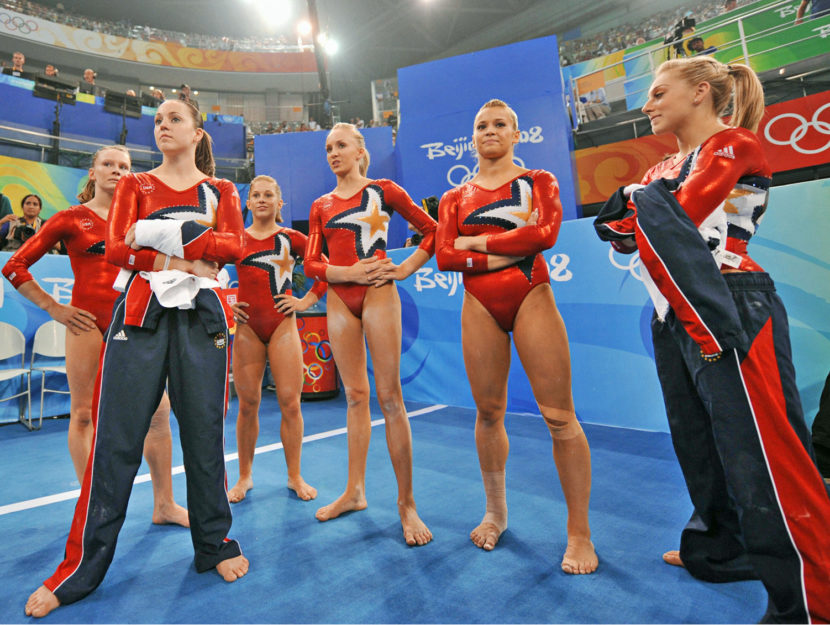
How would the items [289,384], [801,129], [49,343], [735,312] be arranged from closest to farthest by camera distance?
[735,312] < [289,384] < [49,343] < [801,129]

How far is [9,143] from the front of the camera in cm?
1064

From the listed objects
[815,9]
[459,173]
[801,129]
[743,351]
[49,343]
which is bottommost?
[743,351]

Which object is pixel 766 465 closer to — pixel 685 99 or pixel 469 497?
pixel 685 99

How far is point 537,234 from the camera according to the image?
208cm

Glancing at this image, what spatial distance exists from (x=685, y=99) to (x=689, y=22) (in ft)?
32.0

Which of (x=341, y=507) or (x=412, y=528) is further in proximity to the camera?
(x=341, y=507)

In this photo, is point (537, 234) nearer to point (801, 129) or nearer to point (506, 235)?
point (506, 235)

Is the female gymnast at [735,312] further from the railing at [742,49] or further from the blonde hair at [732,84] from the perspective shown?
the railing at [742,49]

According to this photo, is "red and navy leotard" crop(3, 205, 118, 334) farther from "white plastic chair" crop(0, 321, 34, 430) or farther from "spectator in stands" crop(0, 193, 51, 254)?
"spectator in stands" crop(0, 193, 51, 254)

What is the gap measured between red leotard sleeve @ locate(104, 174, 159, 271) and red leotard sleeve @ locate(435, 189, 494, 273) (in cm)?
131

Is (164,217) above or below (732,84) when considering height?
below

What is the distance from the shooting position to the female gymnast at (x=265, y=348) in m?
3.16

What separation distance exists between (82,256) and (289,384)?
149 cm

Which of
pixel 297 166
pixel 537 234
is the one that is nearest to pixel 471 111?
pixel 297 166
